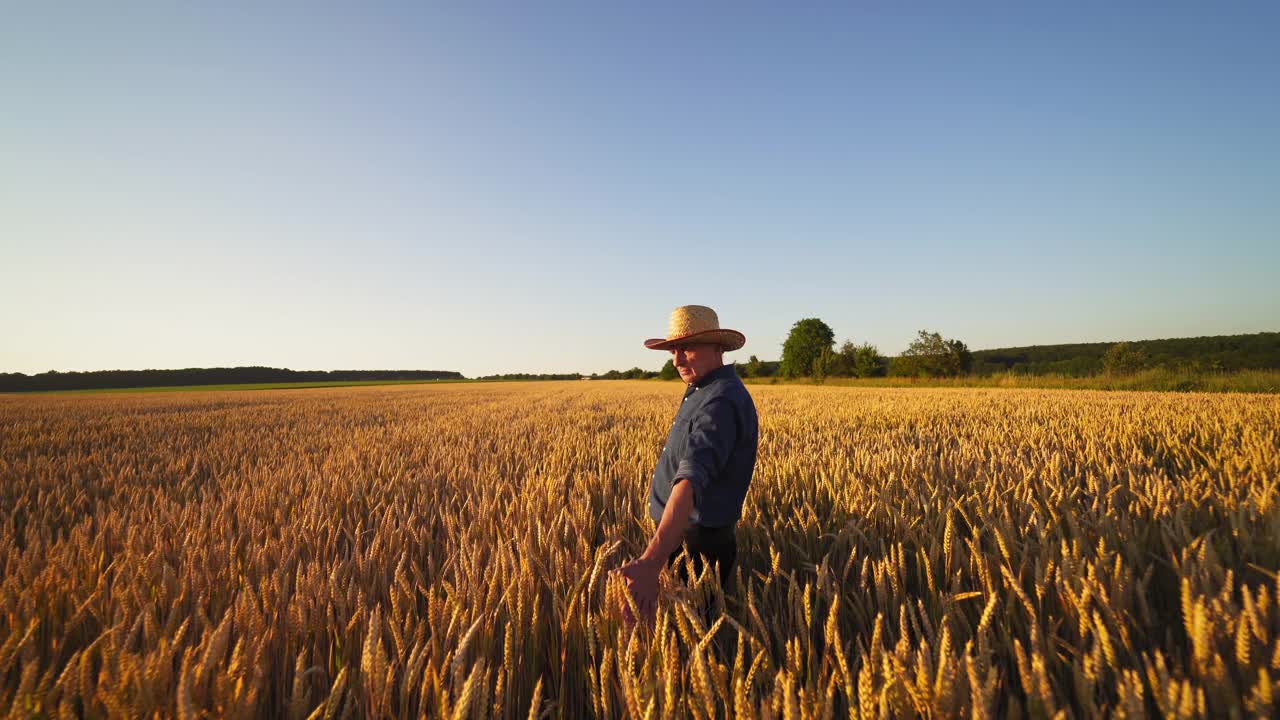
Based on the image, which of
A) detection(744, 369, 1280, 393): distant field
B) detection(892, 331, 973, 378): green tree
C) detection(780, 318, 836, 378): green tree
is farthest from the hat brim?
detection(780, 318, 836, 378): green tree

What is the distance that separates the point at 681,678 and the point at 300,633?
3.69ft

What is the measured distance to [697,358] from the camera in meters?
2.13

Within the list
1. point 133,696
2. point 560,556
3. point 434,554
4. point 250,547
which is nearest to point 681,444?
point 560,556

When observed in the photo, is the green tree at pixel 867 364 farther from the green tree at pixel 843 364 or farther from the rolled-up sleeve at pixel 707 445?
the rolled-up sleeve at pixel 707 445

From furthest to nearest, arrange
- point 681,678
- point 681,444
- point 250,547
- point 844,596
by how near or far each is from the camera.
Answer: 1. point 250,547
2. point 681,444
3. point 844,596
4. point 681,678

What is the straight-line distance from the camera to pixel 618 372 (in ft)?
375

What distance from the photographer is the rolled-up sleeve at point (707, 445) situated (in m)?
1.71

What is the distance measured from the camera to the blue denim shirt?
177cm

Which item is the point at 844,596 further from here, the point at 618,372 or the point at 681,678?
the point at 618,372

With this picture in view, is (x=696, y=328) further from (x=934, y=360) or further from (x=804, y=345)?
(x=804, y=345)

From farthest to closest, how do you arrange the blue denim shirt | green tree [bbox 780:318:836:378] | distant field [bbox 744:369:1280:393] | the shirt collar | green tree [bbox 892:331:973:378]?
green tree [bbox 780:318:836:378], green tree [bbox 892:331:973:378], distant field [bbox 744:369:1280:393], the shirt collar, the blue denim shirt

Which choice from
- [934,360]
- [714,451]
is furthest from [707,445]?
[934,360]

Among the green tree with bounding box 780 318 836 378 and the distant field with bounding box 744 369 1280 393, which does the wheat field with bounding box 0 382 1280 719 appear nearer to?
the distant field with bounding box 744 369 1280 393

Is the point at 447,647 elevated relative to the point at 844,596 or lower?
elevated
